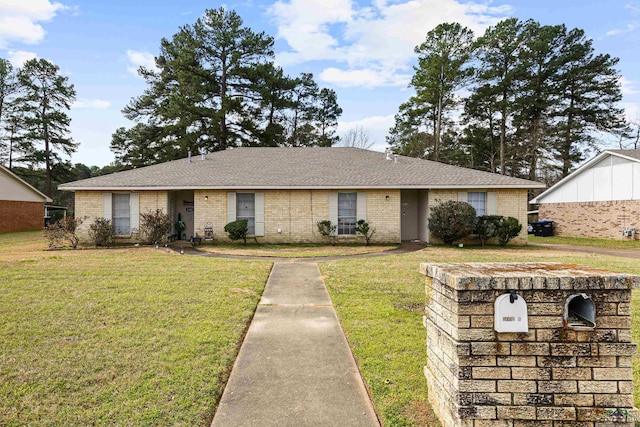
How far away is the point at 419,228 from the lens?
634 inches

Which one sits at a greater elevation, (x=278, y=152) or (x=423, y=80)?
(x=423, y=80)

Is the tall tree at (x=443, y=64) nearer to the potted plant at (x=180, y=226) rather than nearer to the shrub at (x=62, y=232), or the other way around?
the potted plant at (x=180, y=226)

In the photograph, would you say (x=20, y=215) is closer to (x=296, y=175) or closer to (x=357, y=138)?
(x=296, y=175)

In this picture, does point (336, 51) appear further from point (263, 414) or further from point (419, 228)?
point (263, 414)

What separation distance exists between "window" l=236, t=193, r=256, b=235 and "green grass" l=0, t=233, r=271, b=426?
22.3 ft

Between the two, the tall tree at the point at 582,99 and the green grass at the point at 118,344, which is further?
the tall tree at the point at 582,99

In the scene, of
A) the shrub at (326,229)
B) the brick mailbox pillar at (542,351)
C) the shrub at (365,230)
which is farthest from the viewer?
the shrub at (326,229)

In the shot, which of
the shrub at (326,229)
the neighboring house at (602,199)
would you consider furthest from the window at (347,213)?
the neighboring house at (602,199)

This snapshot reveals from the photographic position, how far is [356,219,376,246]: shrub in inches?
558

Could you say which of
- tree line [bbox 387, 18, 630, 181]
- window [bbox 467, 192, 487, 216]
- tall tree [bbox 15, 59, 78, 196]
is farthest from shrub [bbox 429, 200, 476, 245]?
tall tree [bbox 15, 59, 78, 196]

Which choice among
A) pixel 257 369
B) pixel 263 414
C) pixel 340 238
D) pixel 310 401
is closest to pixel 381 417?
pixel 310 401

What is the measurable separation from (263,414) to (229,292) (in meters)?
3.93

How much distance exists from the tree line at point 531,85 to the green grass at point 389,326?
22.7 metres

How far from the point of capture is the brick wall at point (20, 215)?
71.5 feet
